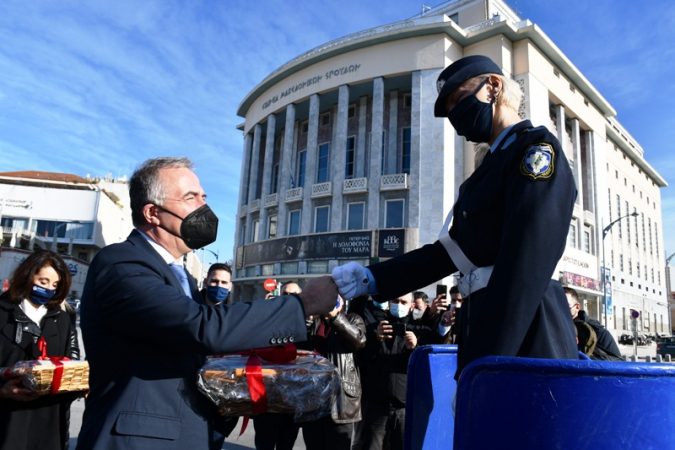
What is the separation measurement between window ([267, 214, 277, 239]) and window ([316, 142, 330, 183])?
15.9 ft

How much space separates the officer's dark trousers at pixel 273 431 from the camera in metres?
4.52

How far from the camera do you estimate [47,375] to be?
9.65ft

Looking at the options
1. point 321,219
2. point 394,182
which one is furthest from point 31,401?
point 321,219

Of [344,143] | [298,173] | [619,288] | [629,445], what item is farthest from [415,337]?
[619,288]

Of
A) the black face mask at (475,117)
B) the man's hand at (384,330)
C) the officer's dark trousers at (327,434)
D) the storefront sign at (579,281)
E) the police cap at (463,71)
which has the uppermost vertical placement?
the storefront sign at (579,281)

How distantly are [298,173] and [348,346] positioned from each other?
104ft

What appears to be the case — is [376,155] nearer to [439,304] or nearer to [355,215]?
[355,215]

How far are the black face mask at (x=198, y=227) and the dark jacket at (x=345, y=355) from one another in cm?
277

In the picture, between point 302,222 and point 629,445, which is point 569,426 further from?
point 302,222

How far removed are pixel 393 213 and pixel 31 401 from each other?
2737 centimetres

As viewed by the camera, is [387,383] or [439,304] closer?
[387,383]

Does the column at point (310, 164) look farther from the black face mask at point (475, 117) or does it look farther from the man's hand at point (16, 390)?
the black face mask at point (475, 117)

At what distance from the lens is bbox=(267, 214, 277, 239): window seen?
118 ft

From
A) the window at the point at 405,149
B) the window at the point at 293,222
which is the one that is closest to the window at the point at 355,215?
the window at the point at 405,149
